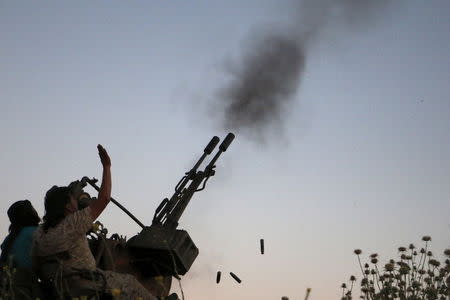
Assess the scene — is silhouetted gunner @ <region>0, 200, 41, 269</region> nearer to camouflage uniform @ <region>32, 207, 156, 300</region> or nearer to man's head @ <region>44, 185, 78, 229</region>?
camouflage uniform @ <region>32, 207, 156, 300</region>

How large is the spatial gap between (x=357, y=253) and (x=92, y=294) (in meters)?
2.85

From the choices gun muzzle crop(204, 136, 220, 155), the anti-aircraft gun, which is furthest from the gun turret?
gun muzzle crop(204, 136, 220, 155)

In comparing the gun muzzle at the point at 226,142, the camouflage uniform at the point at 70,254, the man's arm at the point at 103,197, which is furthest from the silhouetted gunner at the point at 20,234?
the gun muzzle at the point at 226,142

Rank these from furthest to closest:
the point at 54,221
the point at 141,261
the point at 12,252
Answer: the point at 141,261 < the point at 12,252 < the point at 54,221

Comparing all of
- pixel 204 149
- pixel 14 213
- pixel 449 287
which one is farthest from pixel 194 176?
pixel 449 287

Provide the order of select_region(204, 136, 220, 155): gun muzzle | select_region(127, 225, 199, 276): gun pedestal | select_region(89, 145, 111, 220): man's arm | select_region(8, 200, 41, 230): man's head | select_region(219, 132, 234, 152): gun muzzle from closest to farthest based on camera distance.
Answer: select_region(89, 145, 111, 220): man's arm < select_region(8, 200, 41, 230): man's head < select_region(127, 225, 199, 276): gun pedestal < select_region(204, 136, 220, 155): gun muzzle < select_region(219, 132, 234, 152): gun muzzle

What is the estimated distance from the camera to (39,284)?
5.57 metres

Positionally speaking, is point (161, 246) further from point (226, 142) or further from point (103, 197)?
point (226, 142)

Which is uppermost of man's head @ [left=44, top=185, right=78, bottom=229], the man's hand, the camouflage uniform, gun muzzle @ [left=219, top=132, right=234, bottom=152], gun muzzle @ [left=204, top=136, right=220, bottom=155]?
gun muzzle @ [left=219, top=132, right=234, bottom=152]

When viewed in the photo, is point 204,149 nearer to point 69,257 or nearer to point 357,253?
point 357,253

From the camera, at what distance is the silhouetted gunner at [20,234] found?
19.5 feet

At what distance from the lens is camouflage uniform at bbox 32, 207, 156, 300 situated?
527 cm

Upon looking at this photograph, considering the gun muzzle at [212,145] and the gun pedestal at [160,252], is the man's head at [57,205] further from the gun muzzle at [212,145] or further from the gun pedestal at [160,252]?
the gun muzzle at [212,145]

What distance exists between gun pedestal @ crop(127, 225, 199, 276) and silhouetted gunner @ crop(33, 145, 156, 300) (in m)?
1.86
